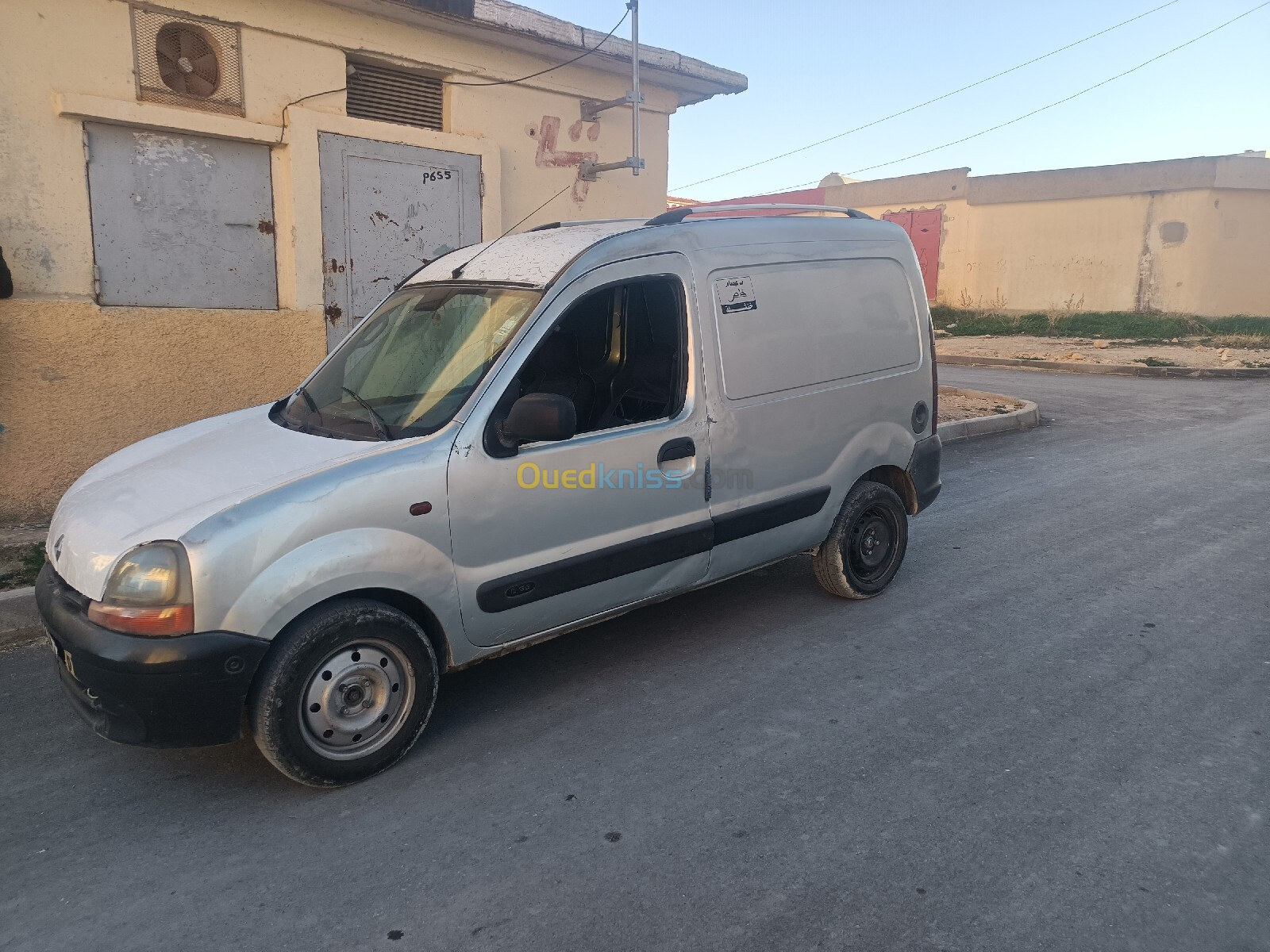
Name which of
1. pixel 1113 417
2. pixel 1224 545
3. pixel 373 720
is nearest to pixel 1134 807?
pixel 373 720

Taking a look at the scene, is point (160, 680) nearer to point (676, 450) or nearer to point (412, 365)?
point (412, 365)

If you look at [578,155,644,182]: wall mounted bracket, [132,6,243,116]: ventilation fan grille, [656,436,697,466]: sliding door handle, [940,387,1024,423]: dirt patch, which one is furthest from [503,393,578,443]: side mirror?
[940,387,1024,423]: dirt patch

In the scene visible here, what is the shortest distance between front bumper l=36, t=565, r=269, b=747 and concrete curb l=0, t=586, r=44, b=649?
1867mm

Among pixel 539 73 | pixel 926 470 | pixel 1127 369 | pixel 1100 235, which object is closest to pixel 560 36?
pixel 539 73

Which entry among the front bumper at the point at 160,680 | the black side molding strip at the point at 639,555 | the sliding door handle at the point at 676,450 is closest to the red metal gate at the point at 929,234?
the black side molding strip at the point at 639,555

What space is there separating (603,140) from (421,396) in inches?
256

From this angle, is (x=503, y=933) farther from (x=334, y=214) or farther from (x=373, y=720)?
(x=334, y=214)

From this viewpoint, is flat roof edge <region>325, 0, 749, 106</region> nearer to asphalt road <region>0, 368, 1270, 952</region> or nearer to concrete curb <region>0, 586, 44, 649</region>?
concrete curb <region>0, 586, 44, 649</region>

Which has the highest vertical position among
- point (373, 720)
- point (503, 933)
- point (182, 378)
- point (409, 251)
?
point (409, 251)

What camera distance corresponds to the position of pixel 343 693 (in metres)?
3.23

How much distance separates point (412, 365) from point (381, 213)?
4615 millimetres

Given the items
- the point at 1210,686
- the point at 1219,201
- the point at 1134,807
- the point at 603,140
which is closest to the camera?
the point at 1134,807

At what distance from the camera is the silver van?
9.80ft

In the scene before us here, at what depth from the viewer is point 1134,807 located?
303 cm
